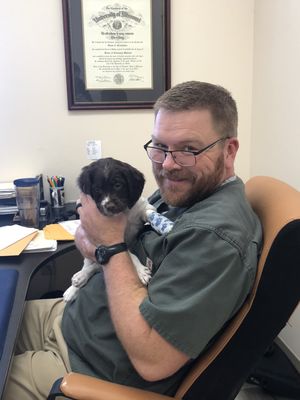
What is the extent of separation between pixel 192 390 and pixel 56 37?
79.4 inches

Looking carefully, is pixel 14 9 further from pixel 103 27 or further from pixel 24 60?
pixel 103 27

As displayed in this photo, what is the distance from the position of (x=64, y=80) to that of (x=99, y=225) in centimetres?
136

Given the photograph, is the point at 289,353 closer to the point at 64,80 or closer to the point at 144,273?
the point at 144,273

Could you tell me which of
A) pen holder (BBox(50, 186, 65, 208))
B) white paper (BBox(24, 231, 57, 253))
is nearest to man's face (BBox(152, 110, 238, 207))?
white paper (BBox(24, 231, 57, 253))

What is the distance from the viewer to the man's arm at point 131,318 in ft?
2.76

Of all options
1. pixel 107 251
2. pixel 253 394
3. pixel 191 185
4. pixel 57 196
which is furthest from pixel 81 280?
pixel 253 394

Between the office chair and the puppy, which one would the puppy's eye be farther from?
the office chair

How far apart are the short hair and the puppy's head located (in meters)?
0.27

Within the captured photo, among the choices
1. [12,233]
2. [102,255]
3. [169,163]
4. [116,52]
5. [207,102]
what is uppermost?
[116,52]

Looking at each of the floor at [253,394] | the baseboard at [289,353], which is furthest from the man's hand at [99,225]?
the baseboard at [289,353]

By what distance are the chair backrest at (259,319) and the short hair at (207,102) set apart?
311mm

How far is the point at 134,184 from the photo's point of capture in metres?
1.30

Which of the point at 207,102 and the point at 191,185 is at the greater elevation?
the point at 207,102

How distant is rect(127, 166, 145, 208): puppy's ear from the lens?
129 centimetres
